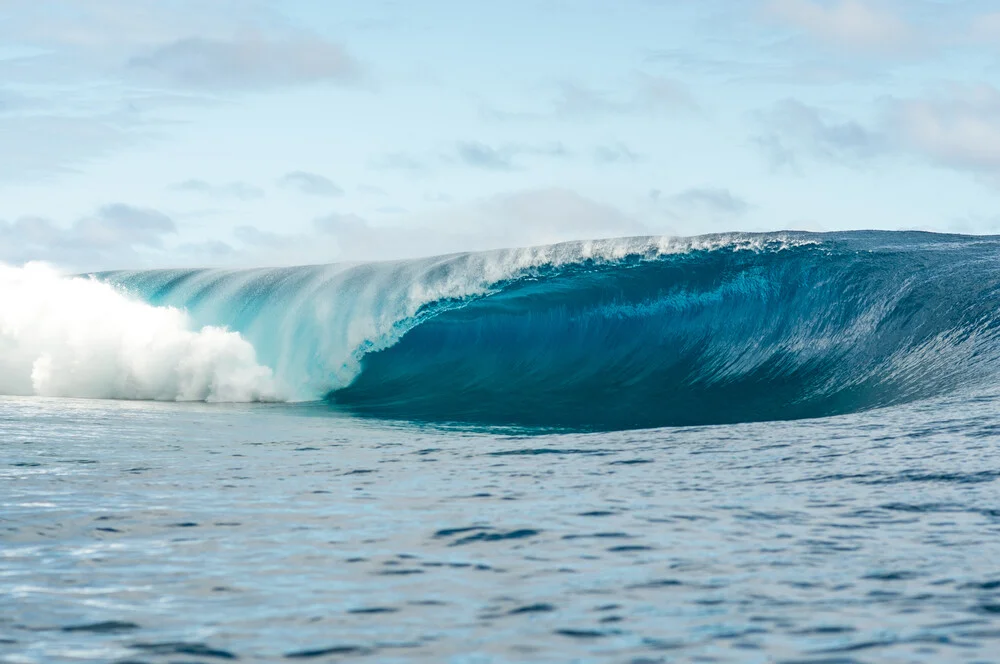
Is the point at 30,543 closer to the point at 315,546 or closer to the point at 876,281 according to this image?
the point at 315,546

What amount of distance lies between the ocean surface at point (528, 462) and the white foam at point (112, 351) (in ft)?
0.17

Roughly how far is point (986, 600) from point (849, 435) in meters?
4.31

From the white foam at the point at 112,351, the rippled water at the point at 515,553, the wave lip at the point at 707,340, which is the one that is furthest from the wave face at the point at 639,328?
the rippled water at the point at 515,553

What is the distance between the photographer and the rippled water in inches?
121

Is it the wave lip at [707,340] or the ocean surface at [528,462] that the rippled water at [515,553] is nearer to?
the ocean surface at [528,462]

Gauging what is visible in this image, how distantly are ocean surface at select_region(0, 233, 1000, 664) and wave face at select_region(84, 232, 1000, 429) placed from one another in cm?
5

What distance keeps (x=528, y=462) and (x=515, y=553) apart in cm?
279

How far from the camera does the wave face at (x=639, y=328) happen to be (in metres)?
12.4

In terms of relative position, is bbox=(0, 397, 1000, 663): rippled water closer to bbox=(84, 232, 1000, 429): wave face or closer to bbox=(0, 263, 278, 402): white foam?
bbox=(84, 232, 1000, 429): wave face

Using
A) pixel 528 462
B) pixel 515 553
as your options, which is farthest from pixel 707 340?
pixel 515 553

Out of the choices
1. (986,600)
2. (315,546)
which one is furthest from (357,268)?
(986,600)

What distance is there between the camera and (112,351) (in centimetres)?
1622

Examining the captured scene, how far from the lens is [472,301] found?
52.7ft

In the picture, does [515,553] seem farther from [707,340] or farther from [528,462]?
[707,340]
